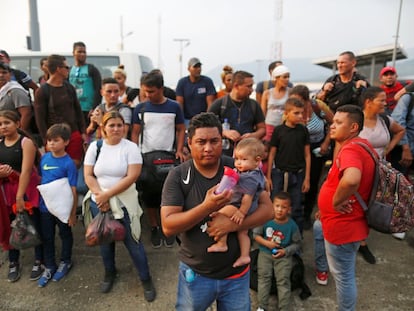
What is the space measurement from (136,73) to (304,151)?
12.1 feet

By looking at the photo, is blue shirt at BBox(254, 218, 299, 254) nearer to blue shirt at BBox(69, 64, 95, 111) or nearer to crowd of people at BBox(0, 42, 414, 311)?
crowd of people at BBox(0, 42, 414, 311)

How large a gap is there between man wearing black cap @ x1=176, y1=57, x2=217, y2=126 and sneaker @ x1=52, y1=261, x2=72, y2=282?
98.6 inches

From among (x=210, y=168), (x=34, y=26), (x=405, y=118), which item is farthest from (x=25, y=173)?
(x=34, y=26)

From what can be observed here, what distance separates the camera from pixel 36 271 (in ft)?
10.2

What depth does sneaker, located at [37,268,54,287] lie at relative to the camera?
2.97m

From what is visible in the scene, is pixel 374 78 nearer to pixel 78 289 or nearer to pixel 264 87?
pixel 264 87

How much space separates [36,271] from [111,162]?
1.49 meters

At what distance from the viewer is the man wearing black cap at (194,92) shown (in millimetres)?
4688

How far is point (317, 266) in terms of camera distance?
118 inches

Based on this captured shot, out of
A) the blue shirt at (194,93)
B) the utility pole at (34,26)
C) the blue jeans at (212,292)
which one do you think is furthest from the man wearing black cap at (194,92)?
the utility pole at (34,26)

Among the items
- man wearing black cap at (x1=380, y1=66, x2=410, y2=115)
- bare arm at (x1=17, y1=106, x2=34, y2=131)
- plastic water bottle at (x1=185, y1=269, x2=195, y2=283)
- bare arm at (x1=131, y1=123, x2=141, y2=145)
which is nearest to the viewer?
plastic water bottle at (x1=185, y1=269, x2=195, y2=283)

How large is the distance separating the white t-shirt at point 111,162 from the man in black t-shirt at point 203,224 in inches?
46.3

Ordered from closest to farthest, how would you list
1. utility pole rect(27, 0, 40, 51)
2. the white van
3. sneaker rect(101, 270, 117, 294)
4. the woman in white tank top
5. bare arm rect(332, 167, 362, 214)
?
bare arm rect(332, 167, 362, 214) → sneaker rect(101, 270, 117, 294) → the woman in white tank top → the white van → utility pole rect(27, 0, 40, 51)

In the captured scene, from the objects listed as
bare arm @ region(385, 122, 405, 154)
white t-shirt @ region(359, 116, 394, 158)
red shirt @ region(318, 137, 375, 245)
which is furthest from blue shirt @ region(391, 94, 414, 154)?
red shirt @ region(318, 137, 375, 245)
